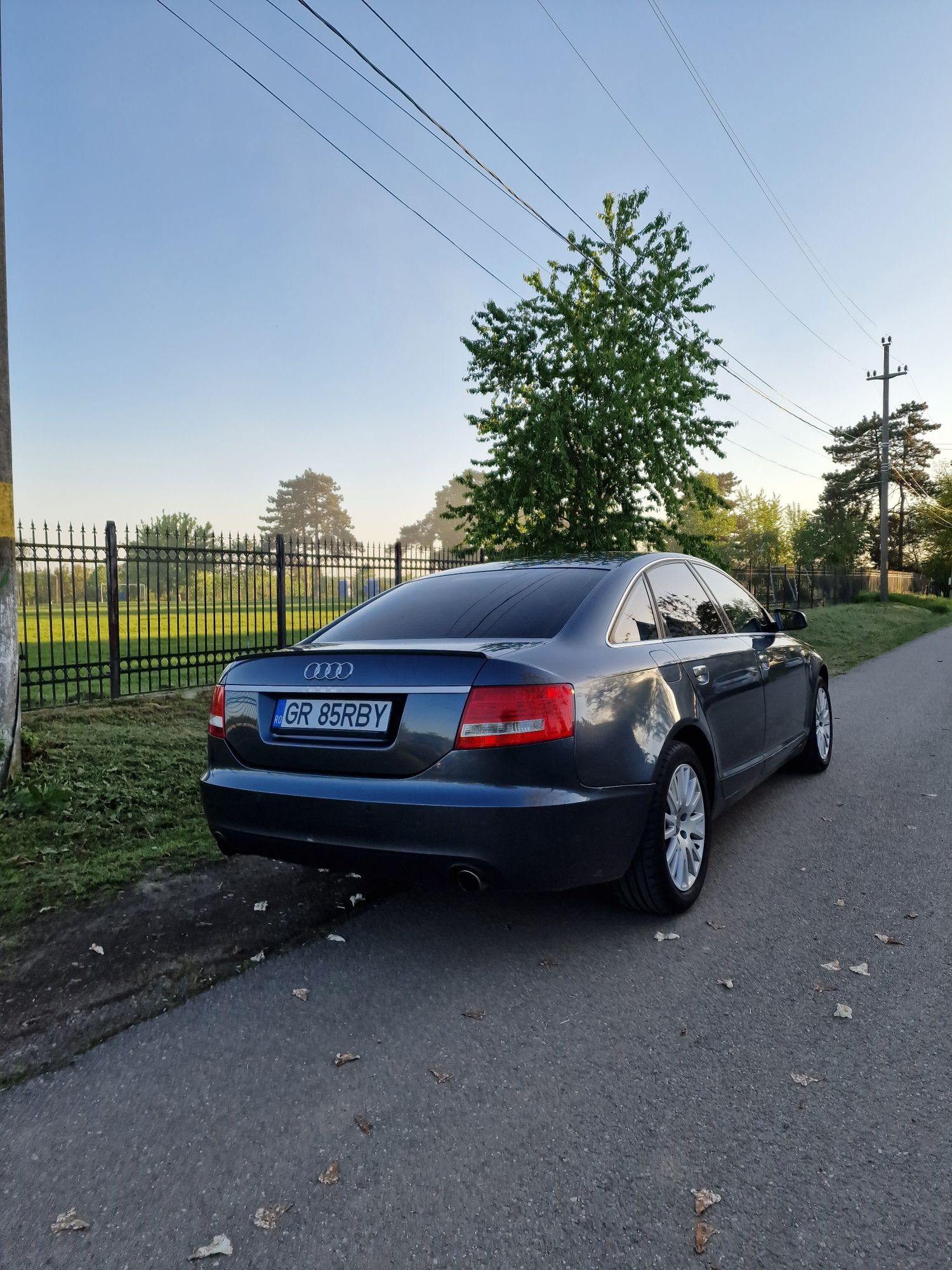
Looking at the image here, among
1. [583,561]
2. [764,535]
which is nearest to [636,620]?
[583,561]

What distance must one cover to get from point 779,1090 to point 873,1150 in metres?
0.30

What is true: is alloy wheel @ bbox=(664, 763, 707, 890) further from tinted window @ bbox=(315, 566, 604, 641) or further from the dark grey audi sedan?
tinted window @ bbox=(315, 566, 604, 641)

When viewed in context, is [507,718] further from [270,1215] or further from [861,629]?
[861,629]

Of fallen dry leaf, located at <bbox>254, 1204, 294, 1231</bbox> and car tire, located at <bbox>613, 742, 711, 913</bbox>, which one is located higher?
car tire, located at <bbox>613, 742, 711, 913</bbox>

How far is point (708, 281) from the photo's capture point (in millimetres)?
12883

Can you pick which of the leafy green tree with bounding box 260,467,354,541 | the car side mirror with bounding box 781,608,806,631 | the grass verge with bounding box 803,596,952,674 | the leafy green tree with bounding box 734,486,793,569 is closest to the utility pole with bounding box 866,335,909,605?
the grass verge with bounding box 803,596,952,674

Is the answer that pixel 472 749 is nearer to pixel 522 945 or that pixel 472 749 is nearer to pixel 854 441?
pixel 522 945

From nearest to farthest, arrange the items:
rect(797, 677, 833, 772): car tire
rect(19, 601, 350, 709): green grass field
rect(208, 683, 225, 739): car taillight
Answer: rect(208, 683, 225, 739): car taillight, rect(797, 677, 833, 772): car tire, rect(19, 601, 350, 709): green grass field

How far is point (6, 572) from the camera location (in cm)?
532

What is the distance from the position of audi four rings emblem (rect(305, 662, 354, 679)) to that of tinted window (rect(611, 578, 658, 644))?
1.08 metres

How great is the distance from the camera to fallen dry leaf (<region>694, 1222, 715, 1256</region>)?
1.81 m

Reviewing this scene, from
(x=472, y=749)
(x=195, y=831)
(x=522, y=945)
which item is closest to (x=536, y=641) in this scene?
(x=472, y=749)

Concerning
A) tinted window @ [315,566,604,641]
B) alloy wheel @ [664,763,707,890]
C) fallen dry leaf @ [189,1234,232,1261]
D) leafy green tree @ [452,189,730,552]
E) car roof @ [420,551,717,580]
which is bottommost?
fallen dry leaf @ [189,1234,232,1261]

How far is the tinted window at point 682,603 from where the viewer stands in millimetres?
4059
